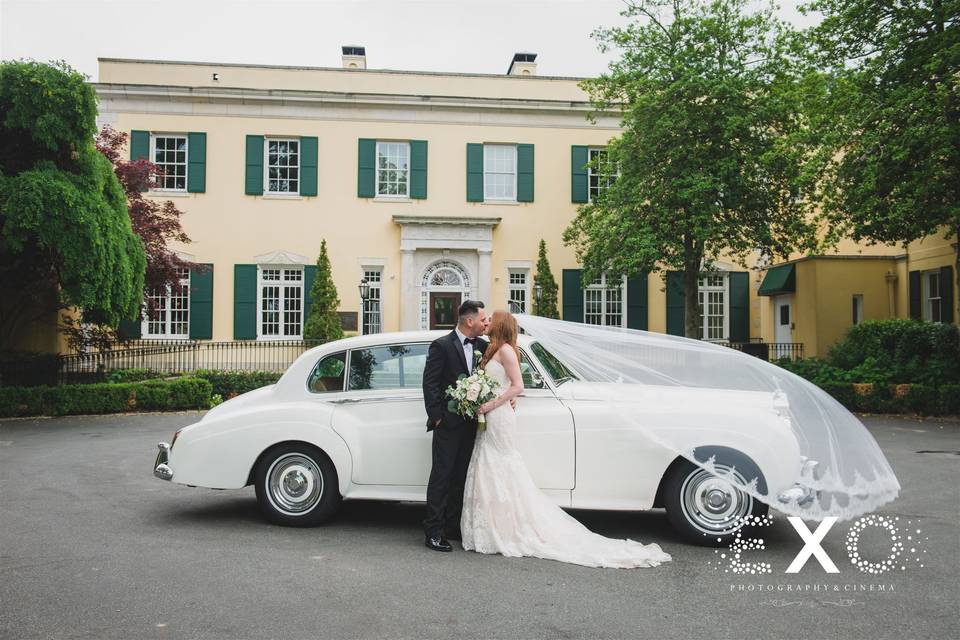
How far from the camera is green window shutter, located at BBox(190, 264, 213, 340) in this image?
2259 cm

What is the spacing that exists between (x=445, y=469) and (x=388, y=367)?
114cm

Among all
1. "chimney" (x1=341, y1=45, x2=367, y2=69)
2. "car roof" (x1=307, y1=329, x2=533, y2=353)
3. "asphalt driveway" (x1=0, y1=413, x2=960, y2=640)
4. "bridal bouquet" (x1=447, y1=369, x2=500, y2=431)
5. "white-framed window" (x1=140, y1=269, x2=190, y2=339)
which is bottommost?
"asphalt driveway" (x1=0, y1=413, x2=960, y2=640)

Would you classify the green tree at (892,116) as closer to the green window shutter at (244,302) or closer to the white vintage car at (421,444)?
the white vintage car at (421,444)

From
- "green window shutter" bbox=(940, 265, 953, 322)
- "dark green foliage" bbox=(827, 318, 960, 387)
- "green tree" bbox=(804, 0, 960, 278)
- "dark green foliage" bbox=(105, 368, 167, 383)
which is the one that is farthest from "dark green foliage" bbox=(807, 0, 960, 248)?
"dark green foliage" bbox=(105, 368, 167, 383)

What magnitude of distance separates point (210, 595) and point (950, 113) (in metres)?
15.4

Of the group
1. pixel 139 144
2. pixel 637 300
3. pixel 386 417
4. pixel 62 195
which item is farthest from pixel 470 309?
pixel 139 144

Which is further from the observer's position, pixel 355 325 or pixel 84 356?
pixel 355 325

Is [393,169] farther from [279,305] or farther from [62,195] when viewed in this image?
[62,195]

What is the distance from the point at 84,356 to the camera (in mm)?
18547

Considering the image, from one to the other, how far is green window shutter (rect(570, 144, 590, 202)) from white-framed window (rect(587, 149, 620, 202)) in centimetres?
14

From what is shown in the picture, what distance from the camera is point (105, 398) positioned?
15562mm

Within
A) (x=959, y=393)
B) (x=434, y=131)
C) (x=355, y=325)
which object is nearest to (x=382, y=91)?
(x=434, y=131)

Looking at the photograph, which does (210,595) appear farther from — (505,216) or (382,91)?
(382,91)

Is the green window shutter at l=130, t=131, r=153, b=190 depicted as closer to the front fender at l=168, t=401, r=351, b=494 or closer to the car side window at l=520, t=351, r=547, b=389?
the front fender at l=168, t=401, r=351, b=494
